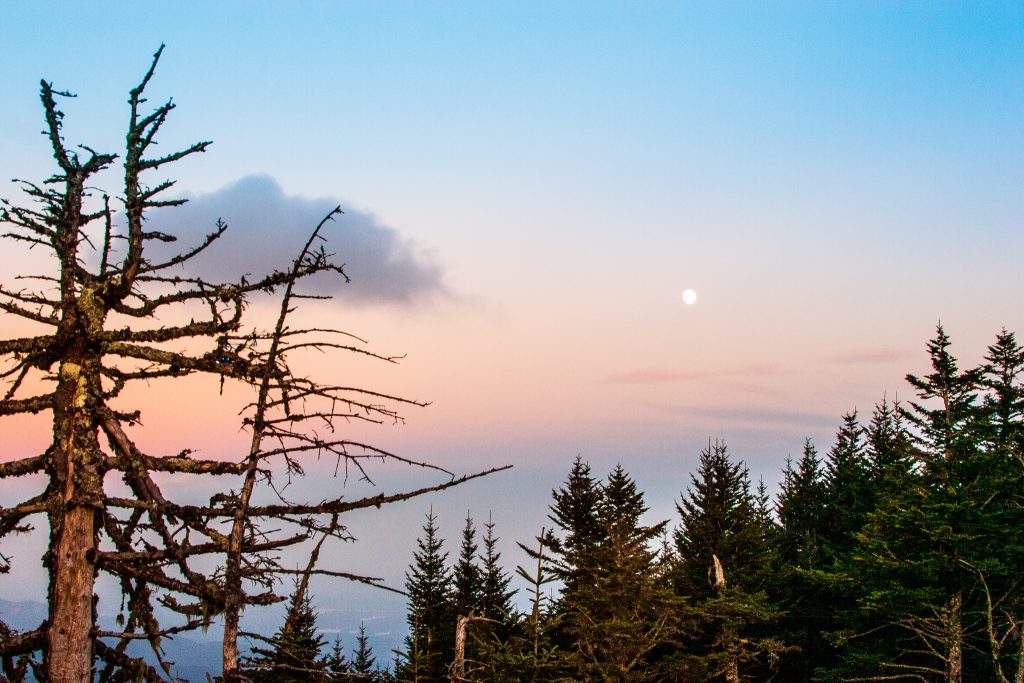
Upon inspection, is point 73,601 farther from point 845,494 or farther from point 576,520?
point 845,494

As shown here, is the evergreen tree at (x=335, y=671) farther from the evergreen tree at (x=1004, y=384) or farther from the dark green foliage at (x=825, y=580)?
the evergreen tree at (x=1004, y=384)

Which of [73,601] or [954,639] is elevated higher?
[73,601]

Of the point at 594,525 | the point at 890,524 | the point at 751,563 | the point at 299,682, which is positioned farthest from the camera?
the point at 751,563

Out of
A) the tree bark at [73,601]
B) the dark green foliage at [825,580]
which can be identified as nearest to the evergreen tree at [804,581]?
the dark green foliage at [825,580]

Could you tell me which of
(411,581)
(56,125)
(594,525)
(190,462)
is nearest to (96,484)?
(190,462)

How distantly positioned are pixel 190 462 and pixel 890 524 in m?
27.6

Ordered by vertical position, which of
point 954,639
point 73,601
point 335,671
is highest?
point 73,601

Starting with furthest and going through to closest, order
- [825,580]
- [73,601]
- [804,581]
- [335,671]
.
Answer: [804,581] < [825,580] < [73,601] < [335,671]

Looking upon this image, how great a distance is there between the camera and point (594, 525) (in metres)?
31.8

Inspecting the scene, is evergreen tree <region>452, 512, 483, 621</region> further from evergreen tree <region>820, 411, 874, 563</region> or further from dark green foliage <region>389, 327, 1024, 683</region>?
evergreen tree <region>820, 411, 874, 563</region>

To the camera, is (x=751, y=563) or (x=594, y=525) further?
(x=751, y=563)

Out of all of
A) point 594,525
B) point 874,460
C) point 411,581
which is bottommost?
point 411,581

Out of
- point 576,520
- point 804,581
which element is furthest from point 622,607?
point 804,581

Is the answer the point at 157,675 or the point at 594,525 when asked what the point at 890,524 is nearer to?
the point at 594,525
